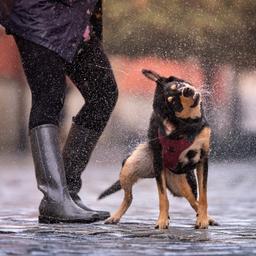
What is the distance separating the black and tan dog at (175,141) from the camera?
7.25 meters

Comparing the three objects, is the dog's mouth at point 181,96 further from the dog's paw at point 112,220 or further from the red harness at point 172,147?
the dog's paw at point 112,220

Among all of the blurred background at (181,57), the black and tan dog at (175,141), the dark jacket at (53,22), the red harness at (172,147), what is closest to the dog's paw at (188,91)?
the black and tan dog at (175,141)

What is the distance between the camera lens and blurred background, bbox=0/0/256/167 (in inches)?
720

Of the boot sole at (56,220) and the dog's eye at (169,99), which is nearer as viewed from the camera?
the boot sole at (56,220)

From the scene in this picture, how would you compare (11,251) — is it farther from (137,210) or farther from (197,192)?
(137,210)

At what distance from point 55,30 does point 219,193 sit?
17.0 ft

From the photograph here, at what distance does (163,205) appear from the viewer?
24.0 feet

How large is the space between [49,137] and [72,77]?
1.53ft

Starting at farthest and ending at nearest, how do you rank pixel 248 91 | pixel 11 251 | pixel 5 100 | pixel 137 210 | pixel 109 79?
pixel 5 100, pixel 248 91, pixel 137 210, pixel 109 79, pixel 11 251

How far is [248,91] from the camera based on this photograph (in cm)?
1977

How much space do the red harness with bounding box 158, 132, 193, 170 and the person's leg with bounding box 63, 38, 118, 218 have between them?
460mm

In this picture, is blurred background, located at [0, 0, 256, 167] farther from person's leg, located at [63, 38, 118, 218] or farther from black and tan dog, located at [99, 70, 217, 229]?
black and tan dog, located at [99, 70, 217, 229]

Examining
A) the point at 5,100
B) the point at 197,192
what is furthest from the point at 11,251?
the point at 5,100

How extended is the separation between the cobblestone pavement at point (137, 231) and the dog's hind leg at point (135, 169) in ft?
0.32
